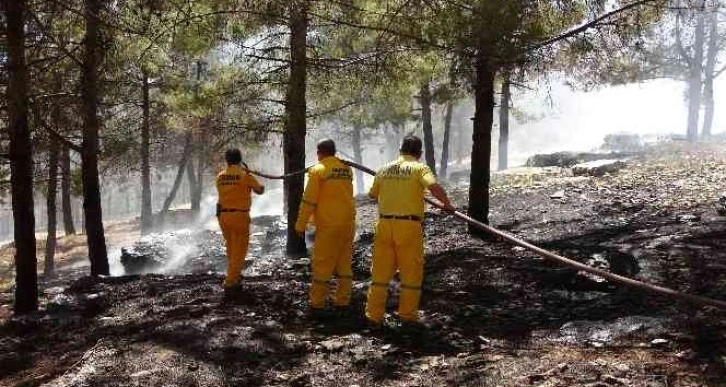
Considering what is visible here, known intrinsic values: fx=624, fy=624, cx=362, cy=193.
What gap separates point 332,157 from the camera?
6.79 meters

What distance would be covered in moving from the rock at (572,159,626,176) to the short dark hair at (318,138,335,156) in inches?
524

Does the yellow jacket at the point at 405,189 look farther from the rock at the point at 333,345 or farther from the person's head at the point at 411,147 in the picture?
the rock at the point at 333,345

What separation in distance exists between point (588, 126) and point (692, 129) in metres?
61.1

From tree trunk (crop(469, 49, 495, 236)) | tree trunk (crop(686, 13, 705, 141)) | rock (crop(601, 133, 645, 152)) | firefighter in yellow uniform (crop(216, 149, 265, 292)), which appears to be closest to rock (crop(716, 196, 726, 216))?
tree trunk (crop(469, 49, 495, 236))

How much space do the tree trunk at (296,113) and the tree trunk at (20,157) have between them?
11.5 feet

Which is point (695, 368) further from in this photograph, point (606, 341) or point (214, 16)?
point (214, 16)

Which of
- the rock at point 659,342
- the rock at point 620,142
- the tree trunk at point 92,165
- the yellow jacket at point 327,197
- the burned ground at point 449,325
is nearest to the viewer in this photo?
the burned ground at point 449,325

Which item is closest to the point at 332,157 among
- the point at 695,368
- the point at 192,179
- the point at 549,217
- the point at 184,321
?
the point at 184,321

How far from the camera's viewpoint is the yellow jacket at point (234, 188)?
25.6 ft

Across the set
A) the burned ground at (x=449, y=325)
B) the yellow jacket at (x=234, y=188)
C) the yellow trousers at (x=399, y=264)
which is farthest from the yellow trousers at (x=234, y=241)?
the yellow trousers at (x=399, y=264)

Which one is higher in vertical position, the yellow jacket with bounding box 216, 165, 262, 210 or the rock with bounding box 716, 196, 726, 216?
the yellow jacket with bounding box 216, 165, 262, 210

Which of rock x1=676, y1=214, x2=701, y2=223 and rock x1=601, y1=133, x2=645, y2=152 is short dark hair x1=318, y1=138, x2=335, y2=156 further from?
rock x1=601, y1=133, x2=645, y2=152

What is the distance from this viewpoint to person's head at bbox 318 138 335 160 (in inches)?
266

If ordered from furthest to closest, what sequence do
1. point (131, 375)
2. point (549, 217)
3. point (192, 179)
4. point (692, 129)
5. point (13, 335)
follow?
point (692, 129) < point (192, 179) < point (549, 217) < point (13, 335) < point (131, 375)
